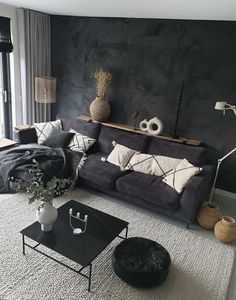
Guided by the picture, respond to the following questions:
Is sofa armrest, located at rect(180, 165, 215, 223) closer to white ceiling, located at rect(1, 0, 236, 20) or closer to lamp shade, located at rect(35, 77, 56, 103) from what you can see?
white ceiling, located at rect(1, 0, 236, 20)

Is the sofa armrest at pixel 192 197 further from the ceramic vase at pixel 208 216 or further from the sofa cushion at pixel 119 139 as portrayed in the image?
the sofa cushion at pixel 119 139

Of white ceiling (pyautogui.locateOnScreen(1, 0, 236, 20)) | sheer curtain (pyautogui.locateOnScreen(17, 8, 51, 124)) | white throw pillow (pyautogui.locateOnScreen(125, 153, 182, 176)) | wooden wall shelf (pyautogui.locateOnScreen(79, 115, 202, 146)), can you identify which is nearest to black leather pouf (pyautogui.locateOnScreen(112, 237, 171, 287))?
white throw pillow (pyautogui.locateOnScreen(125, 153, 182, 176))

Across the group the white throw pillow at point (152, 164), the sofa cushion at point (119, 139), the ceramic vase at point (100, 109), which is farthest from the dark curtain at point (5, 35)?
the white throw pillow at point (152, 164)

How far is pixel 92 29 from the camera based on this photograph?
4.34 meters

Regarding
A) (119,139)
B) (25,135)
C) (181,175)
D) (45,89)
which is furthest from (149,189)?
(45,89)

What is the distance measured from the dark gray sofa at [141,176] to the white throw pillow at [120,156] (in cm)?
8

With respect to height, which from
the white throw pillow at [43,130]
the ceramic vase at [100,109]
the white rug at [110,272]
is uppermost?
the ceramic vase at [100,109]

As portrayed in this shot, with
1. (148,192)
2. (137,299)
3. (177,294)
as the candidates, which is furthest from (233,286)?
(148,192)

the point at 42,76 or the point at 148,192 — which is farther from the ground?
the point at 42,76

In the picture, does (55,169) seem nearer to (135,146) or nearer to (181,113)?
(135,146)

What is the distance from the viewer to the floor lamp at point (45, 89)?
449cm

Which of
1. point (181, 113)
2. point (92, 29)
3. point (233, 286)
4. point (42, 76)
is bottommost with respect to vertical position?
point (233, 286)

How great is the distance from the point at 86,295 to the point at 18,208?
4.81ft

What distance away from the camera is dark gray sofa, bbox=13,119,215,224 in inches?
118
